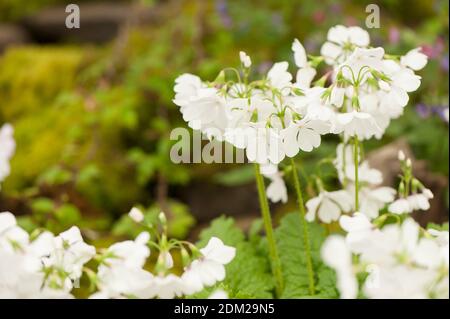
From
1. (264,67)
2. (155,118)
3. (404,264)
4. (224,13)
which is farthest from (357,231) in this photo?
(224,13)

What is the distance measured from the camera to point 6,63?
4332 mm

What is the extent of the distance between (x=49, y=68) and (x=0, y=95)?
36 centimetres

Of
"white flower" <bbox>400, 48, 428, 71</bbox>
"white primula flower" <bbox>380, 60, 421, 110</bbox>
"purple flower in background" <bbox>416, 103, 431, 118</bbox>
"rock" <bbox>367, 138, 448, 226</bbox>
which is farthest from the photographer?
"purple flower in background" <bbox>416, 103, 431, 118</bbox>

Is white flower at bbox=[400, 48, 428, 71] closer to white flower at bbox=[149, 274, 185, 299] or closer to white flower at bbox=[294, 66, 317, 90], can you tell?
white flower at bbox=[294, 66, 317, 90]

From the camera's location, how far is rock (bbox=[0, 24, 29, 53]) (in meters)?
4.92

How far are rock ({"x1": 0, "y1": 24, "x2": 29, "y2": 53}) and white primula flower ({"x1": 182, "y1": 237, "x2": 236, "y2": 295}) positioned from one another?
13.2ft

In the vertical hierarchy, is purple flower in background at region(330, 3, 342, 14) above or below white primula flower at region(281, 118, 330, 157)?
above

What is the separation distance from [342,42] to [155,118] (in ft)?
7.11

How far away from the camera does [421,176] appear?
9.75ft

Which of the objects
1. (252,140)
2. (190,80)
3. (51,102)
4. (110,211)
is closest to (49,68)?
(51,102)

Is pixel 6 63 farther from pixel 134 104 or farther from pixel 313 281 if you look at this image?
pixel 313 281

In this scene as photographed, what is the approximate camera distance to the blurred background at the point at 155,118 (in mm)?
3246

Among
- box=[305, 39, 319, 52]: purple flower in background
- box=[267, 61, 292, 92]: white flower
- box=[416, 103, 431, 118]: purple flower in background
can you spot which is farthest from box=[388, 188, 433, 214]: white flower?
box=[305, 39, 319, 52]: purple flower in background

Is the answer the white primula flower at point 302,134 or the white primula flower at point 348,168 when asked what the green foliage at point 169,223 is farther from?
the white primula flower at point 302,134
